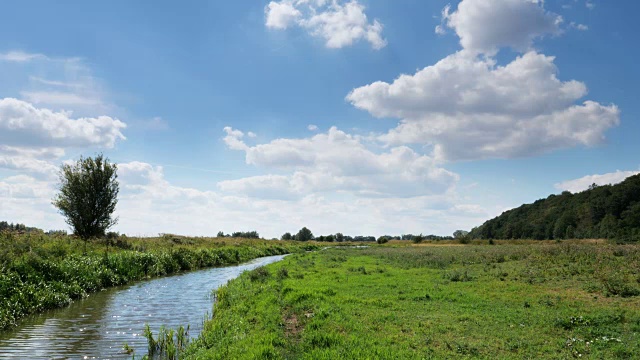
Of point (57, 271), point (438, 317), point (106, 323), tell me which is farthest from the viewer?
point (57, 271)

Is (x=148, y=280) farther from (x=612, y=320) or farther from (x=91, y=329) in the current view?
(x=612, y=320)

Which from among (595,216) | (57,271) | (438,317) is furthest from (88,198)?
(595,216)

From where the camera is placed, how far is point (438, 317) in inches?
694

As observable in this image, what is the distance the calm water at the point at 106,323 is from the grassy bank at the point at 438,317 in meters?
2.25

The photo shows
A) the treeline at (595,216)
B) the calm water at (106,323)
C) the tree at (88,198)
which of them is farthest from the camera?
the treeline at (595,216)

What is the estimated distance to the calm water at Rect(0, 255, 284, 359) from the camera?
15.0 m

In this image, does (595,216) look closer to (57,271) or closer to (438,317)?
(438,317)

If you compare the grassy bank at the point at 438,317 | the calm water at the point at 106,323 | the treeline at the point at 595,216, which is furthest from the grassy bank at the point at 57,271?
the treeline at the point at 595,216

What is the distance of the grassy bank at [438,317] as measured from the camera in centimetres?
1316

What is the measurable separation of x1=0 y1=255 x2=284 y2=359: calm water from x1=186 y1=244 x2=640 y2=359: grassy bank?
7.38ft

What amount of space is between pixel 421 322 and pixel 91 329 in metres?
14.6

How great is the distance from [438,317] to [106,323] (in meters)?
15.6

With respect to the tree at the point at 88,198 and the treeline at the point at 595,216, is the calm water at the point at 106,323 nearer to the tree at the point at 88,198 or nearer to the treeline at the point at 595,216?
the tree at the point at 88,198

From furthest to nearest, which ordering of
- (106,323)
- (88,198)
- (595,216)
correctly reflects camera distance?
1. (595,216)
2. (88,198)
3. (106,323)
